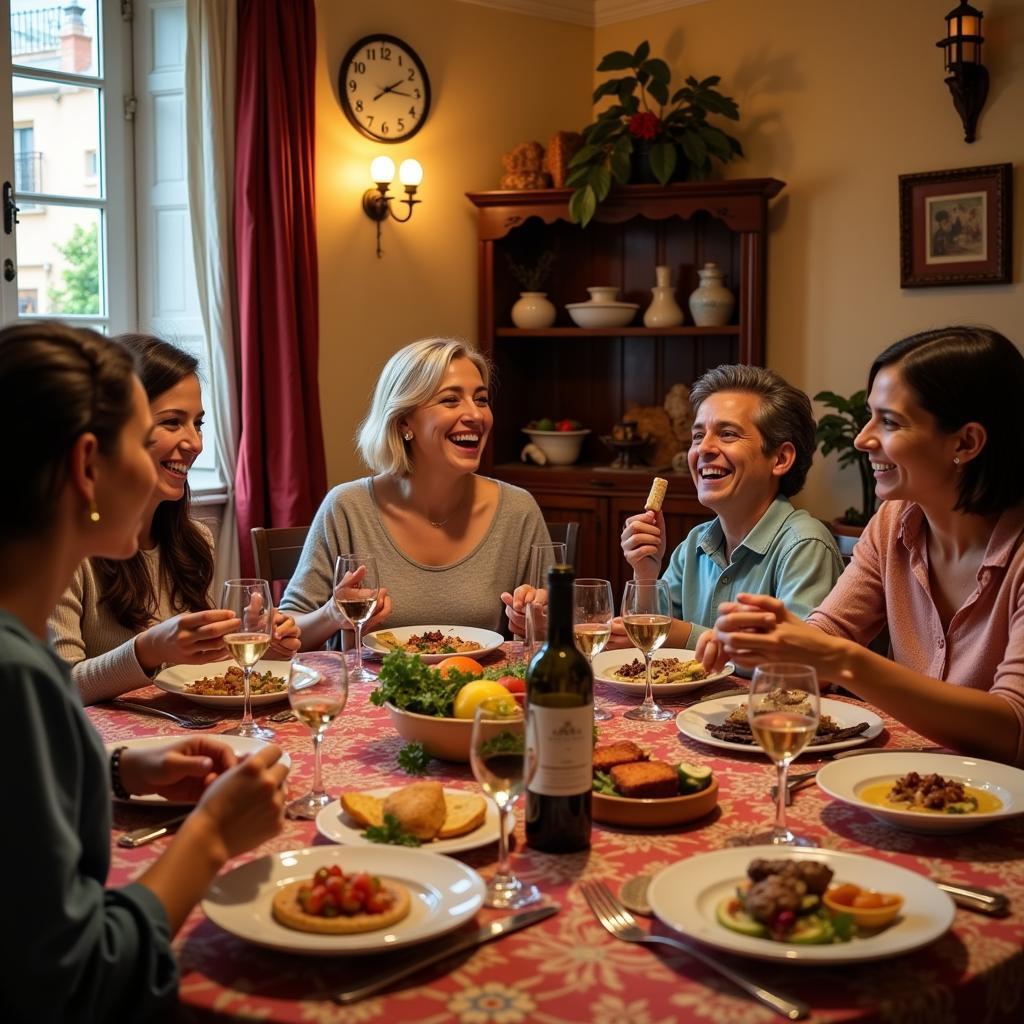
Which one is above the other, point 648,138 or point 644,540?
point 648,138

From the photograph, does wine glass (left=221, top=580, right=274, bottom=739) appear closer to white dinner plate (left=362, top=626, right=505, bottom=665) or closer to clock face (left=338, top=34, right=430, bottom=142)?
white dinner plate (left=362, top=626, right=505, bottom=665)

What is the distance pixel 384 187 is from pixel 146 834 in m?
3.95

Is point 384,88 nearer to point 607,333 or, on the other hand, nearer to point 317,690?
point 607,333

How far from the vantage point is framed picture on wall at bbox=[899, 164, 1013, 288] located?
14.9 ft

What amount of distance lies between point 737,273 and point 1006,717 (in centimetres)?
377

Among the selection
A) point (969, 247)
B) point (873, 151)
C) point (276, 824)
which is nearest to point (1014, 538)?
point (276, 824)

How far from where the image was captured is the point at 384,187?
16.5 ft

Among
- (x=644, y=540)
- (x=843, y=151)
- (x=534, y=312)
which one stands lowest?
(x=644, y=540)

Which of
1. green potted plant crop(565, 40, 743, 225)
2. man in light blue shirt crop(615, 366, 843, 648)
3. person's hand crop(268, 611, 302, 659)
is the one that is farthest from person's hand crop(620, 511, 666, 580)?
green potted plant crop(565, 40, 743, 225)

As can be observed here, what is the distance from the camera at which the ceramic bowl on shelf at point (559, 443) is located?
17.8 ft

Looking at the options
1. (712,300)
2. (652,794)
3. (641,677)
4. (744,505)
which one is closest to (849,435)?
(712,300)

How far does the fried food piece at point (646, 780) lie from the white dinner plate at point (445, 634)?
0.71 metres

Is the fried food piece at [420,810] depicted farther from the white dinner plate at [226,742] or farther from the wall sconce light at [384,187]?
the wall sconce light at [384,187]

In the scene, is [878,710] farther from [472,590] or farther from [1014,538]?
[472,590]
